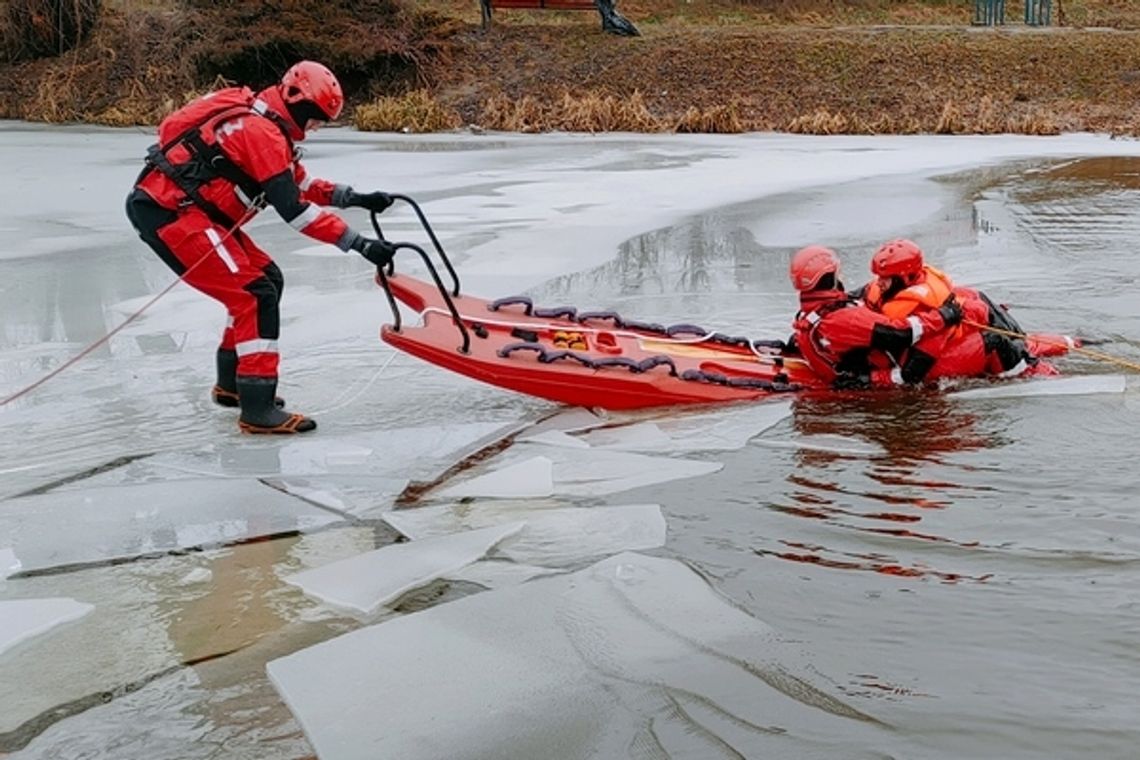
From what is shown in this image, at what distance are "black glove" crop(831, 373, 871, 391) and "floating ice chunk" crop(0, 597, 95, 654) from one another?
3.43 meters

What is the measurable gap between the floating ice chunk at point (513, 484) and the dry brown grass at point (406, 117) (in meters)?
14.7

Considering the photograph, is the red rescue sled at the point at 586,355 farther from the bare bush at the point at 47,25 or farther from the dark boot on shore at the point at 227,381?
the bare bush at the point at 47,25

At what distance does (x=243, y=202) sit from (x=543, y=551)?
2.34 metres

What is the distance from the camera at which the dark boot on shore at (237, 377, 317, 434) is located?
18.0ft

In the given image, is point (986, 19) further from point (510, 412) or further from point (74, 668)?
point (74, 668)

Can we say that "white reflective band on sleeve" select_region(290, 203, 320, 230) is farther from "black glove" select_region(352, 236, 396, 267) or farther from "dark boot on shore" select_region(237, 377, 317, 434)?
"dark boot on shore" select_region(237, 377, 317, 434)

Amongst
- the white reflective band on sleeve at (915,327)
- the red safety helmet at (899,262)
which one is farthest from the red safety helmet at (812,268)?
the white reflective band on sleeve at (915,327)

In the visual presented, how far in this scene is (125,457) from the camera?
5141 mm

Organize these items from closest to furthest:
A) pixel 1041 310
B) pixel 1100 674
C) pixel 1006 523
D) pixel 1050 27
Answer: pixel 1100 674, pixel 1006 523, pixel 1041 310, pixel 1050 27

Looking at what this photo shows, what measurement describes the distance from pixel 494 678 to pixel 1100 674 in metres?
1.42

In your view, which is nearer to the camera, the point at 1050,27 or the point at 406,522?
the point at 406,522

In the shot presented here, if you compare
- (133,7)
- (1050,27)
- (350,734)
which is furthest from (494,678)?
(1050,27)

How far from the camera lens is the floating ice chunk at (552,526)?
399 centimetres

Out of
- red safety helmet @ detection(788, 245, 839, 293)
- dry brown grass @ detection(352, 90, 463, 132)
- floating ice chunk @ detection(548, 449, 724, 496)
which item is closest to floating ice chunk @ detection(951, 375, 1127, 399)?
red safety helmet @ detection(788, 245, 839, 293)
